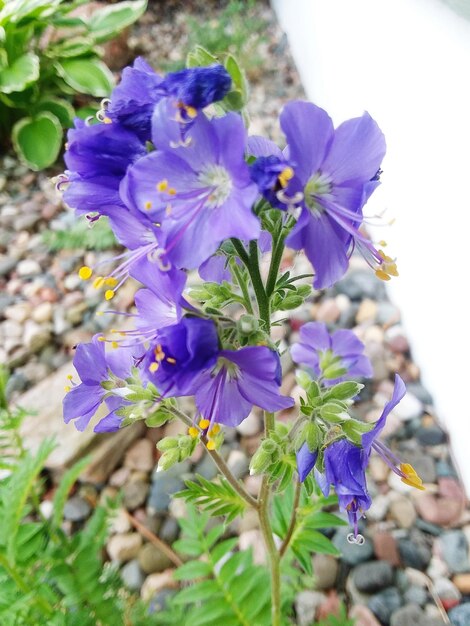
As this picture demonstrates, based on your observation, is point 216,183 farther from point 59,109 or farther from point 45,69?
point 45,69

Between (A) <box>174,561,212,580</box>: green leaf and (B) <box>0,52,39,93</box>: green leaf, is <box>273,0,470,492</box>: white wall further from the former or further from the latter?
(B) <box>0,52,39,93</box>: green leaf

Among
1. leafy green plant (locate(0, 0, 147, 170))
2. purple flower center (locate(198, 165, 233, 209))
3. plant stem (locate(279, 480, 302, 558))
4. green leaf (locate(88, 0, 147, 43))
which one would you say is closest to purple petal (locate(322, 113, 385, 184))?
purple flower center (locate(198, 165, 233, 209))

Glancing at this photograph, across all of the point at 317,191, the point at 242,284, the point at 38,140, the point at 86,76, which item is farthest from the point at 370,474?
the point at 86,76

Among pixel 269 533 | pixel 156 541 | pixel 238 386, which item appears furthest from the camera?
pixel 156 541

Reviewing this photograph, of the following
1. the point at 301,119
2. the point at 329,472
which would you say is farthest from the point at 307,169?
the point at 329,472

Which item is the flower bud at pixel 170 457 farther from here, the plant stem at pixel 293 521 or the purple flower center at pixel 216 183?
the purple flower center at pixel 216 183

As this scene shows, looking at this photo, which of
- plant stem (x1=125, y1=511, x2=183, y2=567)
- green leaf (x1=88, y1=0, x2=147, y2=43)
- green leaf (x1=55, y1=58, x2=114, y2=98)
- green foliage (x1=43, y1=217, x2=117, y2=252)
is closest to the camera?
plant stem (x1=125, y1=511, x2=183, y2=567)

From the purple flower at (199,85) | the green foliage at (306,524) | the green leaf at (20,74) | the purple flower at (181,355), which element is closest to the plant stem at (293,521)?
the green foliage at (306,524)
